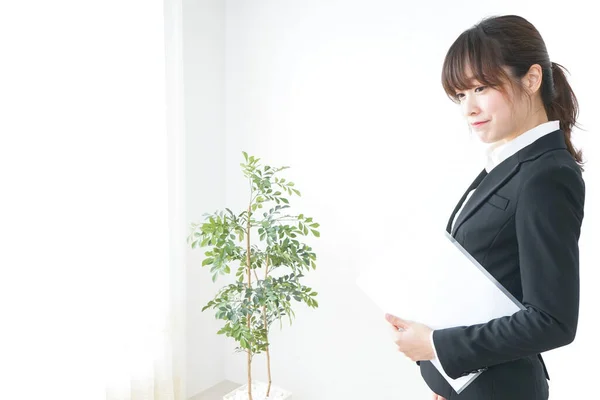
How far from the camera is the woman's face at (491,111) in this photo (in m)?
0.91

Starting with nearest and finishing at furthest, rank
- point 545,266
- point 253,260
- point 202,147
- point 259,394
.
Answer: point 545,266 → point 253,260 → point 259,394 → point 202,147

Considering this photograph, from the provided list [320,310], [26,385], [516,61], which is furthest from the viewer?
[320,310]

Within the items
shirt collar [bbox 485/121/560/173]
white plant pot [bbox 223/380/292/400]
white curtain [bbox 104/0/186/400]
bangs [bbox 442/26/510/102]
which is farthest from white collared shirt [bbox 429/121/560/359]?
white curtain [bbox 104/0/186/400]

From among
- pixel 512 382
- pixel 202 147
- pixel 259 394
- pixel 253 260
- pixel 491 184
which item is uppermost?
pixel 202 147

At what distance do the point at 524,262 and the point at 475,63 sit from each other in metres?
0.38

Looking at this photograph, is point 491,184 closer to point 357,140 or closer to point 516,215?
point 516,215

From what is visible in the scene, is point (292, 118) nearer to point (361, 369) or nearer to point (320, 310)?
point (320, 310)

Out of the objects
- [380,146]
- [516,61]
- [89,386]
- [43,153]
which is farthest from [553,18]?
[89,386]

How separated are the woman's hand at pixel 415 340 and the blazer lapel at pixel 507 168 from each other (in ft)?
0.70

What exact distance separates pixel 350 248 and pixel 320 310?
36 centimetres

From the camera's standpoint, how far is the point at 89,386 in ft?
5.95

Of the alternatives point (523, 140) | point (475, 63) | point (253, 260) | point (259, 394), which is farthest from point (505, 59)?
point (259, 394)

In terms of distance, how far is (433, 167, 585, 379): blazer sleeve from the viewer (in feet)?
2.64

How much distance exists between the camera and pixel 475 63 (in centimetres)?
91
